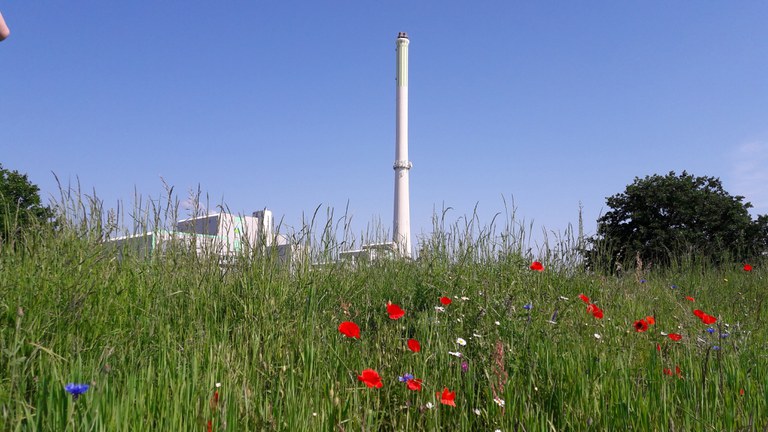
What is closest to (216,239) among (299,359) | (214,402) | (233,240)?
(233,240)

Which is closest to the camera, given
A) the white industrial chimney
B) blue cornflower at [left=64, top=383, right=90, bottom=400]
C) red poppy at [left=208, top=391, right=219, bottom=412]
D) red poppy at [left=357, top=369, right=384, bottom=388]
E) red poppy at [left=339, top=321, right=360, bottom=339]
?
blue cornflower at [left=64, top=383, right=90, bottom=400]

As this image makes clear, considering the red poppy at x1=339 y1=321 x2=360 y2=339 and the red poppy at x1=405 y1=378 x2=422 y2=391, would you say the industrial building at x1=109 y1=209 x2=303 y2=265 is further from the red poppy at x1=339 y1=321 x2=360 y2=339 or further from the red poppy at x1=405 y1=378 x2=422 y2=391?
the red poppy at x1=405 y1=378 x2=422 y2=391

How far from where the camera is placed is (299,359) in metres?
2.35

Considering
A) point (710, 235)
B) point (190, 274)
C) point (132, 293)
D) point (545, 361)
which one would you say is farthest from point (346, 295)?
point (710, 235)

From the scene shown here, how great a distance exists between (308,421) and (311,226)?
2066mm

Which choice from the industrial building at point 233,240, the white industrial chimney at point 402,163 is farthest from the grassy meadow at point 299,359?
the white industrial chimney at point 402,163

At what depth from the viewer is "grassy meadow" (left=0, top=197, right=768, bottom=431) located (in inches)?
69.4

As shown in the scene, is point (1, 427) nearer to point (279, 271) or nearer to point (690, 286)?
point (279, 271)

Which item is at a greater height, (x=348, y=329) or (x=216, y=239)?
(x=216, y=239)

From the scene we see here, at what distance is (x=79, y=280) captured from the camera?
254cm

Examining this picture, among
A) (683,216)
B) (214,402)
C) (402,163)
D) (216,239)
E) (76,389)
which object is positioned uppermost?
(402,163)

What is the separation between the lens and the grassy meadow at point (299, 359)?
1762mm

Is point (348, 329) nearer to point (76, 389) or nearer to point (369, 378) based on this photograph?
point (369, 378)

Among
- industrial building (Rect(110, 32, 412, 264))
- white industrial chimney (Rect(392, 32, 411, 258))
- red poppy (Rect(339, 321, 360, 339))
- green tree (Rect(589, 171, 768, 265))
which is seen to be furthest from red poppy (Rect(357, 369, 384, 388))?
white industrial chimney (Rect(392, 32, 411, 258))
